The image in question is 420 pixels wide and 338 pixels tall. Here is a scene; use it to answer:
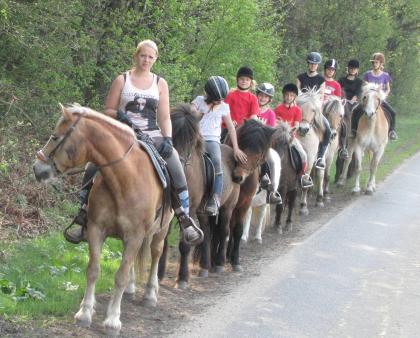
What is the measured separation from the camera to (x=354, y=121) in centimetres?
1705

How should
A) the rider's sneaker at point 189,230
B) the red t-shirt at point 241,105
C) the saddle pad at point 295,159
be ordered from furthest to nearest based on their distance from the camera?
the saddle pad at point 295,159 → the red t-shirt at point 241,105 → the rider's sneaker at point 189,230

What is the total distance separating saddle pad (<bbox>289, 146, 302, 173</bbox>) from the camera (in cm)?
1262

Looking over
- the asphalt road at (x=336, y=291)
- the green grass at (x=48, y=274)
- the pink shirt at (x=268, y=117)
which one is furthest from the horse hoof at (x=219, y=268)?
the pink shirt at (x=268, y=117)

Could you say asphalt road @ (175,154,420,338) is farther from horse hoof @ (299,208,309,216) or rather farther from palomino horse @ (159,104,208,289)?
horse hoof @ (299,208,309,216)

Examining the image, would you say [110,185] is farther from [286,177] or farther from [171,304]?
[286,177]

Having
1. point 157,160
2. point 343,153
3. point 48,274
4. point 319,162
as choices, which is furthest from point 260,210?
point 343,153

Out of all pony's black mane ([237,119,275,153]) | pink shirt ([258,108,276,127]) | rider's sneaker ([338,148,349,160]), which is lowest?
rider's sneaker ([338,148,349,160])

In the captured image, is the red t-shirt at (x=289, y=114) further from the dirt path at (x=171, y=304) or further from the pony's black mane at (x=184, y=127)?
the pony's black mane at (x=184, y=127)

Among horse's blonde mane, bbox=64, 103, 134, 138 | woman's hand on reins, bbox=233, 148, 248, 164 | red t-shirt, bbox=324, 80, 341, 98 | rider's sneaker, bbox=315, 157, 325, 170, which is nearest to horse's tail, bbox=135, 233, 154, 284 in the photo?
horse's blonde mane, bbox=64, 103, 134, 138

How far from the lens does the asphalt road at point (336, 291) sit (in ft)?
23.3

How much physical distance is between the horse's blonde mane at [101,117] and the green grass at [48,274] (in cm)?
178

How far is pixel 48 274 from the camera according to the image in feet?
25.6

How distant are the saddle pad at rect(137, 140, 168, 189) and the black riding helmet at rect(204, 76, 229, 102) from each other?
80.4 inches

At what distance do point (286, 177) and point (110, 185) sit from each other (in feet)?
20.6
